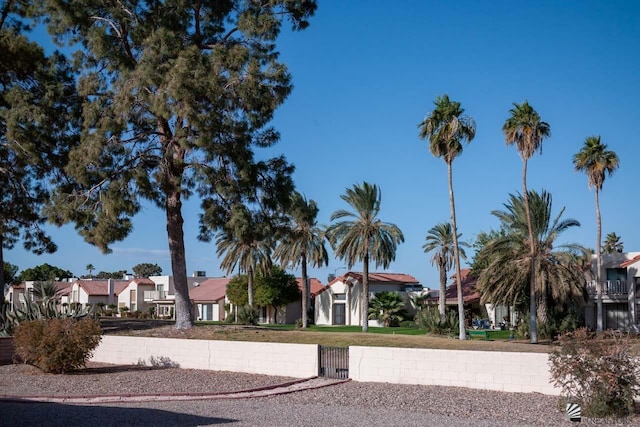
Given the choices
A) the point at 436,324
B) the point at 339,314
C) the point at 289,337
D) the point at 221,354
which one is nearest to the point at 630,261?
the point at 436,324

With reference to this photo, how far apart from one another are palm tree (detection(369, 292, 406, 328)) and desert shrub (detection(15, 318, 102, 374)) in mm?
41081

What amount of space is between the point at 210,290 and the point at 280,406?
68654mm

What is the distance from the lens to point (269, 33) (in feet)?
106

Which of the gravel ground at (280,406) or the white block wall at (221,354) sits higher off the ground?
the white block wall at (221,354)

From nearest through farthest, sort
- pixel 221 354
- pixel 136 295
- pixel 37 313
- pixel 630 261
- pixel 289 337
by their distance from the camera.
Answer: pixel 221 354
pixel 37 313
pixel 289 337
pixel 630 261
pixel 136 295

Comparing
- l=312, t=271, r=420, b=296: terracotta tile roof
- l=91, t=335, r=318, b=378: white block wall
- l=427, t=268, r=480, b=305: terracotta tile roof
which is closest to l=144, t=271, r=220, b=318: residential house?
l=312, t=271, r=420, b=296: terracotta tile roof

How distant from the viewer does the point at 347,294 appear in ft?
227

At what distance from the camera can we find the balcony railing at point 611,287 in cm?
4931

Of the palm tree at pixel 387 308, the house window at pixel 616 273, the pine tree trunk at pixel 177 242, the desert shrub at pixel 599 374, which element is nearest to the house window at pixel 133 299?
the palm tree at pixel 387 308

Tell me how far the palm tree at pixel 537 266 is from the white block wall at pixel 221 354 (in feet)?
77.1

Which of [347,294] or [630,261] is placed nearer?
[630,261]

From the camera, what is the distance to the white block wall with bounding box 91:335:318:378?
2203 centimetres

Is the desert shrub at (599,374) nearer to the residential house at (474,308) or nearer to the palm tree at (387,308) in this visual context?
the residential house at (474,308)

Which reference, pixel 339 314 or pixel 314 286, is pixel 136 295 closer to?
pixel 314 286
